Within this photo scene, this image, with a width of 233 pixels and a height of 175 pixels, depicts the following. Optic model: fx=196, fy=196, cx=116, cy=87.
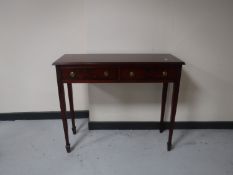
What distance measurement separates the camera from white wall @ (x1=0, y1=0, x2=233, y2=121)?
1765 millimetres

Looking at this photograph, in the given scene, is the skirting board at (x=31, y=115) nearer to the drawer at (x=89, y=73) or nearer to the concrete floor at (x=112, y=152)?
the concrete floor at (x=112, y=152)

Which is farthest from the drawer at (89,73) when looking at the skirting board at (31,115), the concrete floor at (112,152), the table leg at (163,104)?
the skirting board at (31,115)

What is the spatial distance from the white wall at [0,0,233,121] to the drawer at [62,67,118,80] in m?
0.40

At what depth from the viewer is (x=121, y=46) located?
72.4 inches

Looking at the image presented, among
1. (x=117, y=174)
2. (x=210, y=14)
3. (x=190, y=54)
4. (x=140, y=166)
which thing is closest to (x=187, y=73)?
(x=190, y=54)

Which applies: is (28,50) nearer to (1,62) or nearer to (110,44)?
(1,62)

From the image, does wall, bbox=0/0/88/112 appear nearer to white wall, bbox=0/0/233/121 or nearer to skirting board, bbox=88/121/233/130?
white wall, bbox=0/0/233/121

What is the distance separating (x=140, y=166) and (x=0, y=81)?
1.74m

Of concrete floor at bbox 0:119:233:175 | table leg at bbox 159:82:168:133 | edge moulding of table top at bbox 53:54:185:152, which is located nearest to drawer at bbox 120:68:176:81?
edge moulding of table top at bbox 53:54:185:152

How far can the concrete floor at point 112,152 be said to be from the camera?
1.55 meters

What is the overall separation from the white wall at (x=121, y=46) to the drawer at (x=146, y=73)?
0.41m

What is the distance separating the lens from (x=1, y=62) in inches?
83.2

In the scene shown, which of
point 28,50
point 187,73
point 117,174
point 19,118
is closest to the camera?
point 117,174

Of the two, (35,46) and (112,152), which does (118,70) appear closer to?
(112,152)
